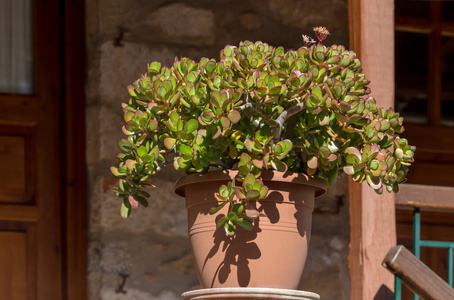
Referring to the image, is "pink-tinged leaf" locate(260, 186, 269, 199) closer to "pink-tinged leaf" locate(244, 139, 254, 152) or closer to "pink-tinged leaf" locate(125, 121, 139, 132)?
"pink-tinged leaf" locate(244, 139, 254, 152)

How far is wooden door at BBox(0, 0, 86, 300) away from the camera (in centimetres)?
416

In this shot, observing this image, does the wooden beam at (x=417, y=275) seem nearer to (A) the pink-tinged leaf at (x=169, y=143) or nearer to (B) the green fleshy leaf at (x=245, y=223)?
(B) the green fleshy leaf at (x=245, y=223)

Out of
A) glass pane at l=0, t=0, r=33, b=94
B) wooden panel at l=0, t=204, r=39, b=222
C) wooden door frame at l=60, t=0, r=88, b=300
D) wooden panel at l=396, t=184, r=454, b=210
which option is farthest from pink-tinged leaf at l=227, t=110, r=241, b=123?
glass pane at l=0, t=0, r=33, b=94

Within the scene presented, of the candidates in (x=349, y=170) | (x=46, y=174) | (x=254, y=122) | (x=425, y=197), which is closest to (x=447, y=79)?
(x=425, y=197)

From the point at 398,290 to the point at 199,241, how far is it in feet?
2.79

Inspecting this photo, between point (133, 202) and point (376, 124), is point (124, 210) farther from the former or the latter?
point (376, 124)

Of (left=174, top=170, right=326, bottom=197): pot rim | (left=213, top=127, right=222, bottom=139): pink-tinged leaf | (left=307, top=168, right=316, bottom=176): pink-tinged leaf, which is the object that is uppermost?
(left=213, top=127, right=222, bottom=139): pink-tinged leaf

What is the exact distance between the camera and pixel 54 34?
442 centimetres

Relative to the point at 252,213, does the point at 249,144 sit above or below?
above

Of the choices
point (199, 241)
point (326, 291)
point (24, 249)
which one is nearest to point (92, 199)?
point (24, 249)

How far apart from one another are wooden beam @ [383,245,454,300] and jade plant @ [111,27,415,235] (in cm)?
42

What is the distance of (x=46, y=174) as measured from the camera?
4.29 m

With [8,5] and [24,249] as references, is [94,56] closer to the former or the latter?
[8,5]

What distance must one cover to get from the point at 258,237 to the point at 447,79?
2912mm
